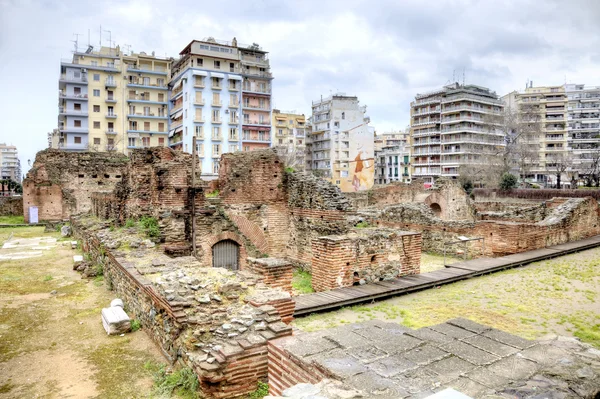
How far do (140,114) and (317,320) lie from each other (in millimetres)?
50764

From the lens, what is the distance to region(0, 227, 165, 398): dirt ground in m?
4.66

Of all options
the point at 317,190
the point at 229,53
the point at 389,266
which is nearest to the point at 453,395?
the point at 389,266

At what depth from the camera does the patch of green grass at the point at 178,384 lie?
172 inches

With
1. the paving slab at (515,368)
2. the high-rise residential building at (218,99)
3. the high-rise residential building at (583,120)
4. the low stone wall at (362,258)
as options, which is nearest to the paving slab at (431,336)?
the paving slab at (515,368)

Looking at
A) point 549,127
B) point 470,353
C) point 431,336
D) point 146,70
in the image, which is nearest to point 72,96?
point 146,70

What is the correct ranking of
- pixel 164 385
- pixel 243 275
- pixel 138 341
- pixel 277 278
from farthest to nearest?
pixel 277 278 < pixel 243 275 < pixel 138 341 < pixel 164 385

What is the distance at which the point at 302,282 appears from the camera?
9.80 m

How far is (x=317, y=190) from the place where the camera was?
35.4ft

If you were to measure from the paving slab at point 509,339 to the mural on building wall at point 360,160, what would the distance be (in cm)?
5649

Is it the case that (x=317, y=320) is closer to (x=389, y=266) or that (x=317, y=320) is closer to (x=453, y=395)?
(x=389, y=266)

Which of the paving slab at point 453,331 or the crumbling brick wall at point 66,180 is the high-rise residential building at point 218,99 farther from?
the paving slab at point 453,331

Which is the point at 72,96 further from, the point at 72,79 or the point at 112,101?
the point at 112,101

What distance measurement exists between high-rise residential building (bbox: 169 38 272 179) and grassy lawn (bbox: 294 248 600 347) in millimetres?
39166

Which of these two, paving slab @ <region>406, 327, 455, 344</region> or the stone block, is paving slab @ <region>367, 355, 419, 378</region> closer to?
paving slab @ <region>406, 327, 455, 344</region>
